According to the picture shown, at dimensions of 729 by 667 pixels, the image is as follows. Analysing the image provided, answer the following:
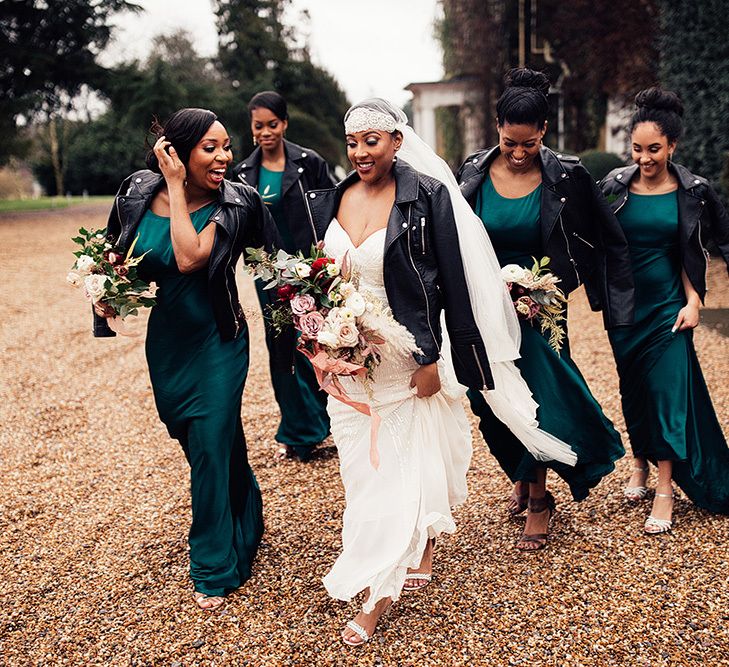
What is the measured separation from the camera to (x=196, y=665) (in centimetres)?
322

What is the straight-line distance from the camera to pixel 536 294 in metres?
3.79

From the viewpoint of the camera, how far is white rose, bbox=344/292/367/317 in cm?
301

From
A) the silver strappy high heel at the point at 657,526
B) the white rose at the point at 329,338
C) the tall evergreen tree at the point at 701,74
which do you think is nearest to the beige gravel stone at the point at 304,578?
the silver strappy high heel at the point at 657,526

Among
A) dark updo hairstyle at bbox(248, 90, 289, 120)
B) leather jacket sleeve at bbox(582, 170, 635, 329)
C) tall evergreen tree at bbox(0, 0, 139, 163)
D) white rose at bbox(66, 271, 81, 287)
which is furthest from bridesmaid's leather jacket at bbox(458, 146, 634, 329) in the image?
tall evergreen tree at bbox(0, 0, 139, 163)

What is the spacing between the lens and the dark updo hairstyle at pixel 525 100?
3682 mm

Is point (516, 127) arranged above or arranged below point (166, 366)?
above

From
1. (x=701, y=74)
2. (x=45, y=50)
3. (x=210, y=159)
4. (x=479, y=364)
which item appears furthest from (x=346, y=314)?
(x=45, y=50)

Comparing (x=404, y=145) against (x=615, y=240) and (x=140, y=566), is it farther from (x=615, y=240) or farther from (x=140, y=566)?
(x=140, y=566)

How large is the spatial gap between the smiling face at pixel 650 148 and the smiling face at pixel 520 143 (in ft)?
2.38

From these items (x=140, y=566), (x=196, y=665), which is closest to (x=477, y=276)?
(x=196, y=665)

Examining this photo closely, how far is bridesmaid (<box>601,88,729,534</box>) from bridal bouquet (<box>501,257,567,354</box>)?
29.5 inches

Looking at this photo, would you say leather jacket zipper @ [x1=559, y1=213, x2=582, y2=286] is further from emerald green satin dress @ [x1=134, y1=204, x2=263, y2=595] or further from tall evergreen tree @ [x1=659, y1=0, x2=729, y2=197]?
tall evergreen tree @ [x1=659, y1=0, x2=729, y2=197]

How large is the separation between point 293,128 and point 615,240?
25.8m

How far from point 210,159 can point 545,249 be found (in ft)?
5.79
